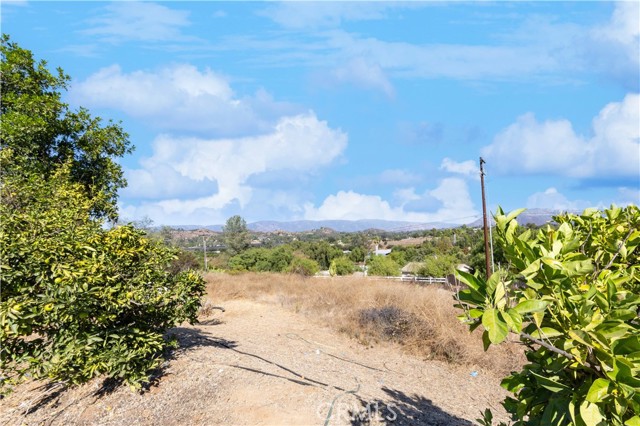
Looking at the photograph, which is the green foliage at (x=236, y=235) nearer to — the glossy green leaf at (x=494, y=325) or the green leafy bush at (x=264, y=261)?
the green leafy bush at (x=264, y=261)

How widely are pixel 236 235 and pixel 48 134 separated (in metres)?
45.5

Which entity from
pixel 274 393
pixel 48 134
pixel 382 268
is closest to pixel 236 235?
pixel 382 268

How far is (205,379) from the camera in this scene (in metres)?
5.84

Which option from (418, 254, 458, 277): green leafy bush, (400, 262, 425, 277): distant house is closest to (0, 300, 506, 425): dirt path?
(418, 254, 458, 277): green leafy bush

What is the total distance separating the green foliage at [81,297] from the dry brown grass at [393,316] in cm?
465

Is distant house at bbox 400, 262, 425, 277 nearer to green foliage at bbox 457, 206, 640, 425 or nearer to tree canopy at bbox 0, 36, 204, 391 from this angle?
tree canopy at bbox 0, 36, 204, 391

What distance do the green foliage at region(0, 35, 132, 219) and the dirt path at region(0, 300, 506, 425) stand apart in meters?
3.64

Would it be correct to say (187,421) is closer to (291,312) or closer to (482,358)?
(482,358)

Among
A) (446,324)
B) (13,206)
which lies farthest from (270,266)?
(13,206)

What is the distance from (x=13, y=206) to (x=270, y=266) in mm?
32682

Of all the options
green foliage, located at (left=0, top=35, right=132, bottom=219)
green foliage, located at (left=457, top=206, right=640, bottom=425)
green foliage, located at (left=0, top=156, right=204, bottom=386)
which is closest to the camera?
green foliage, located at (left=457, top=206, right=640, bottom=425)

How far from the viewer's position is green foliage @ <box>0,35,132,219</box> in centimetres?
848

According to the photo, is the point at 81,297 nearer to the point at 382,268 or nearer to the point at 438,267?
the point at 438,267

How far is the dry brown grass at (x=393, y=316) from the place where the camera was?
29.1 feet
